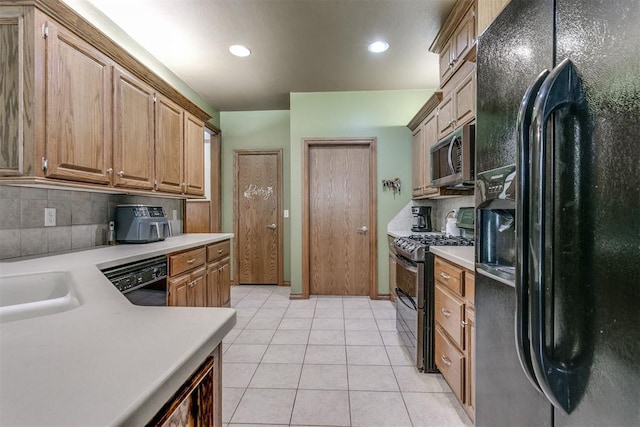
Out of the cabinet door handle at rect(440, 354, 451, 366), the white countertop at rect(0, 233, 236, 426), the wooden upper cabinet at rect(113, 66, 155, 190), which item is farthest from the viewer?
the wooden upper cabinet at rect(113, 66, 155, 190)

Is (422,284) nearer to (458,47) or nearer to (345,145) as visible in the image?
(458,47)

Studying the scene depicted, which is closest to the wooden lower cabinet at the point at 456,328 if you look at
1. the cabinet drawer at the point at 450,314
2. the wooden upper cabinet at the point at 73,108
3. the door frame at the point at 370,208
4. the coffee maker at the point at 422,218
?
the cabinet drawer at the point at 450,314

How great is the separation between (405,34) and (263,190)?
2.75 metres

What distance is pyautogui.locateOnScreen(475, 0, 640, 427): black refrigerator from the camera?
0.53m

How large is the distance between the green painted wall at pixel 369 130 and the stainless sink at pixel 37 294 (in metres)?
2.89

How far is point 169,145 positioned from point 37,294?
196cm

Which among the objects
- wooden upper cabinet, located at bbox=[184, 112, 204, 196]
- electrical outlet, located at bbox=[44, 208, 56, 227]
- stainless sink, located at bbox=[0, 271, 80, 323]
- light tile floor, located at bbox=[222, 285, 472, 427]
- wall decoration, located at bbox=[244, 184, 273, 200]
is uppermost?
wooden upper cabinet, located at bbox=[184, 112, 204, 196]

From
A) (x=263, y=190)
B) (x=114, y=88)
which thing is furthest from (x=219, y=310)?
(x=263, y=190)

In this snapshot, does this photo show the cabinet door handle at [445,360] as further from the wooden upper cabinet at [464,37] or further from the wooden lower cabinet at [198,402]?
the wooden upper cabinet at [464,37]

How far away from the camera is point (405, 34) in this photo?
2.58 meters

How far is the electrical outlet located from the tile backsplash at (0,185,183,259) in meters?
0.02

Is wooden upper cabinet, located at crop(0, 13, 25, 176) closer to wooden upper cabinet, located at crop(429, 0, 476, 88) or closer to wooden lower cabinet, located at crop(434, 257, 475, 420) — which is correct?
wooden lower cabinet, located at crop(434, 257, 475, 420)

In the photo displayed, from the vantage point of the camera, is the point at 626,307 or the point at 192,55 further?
the point at 192,55

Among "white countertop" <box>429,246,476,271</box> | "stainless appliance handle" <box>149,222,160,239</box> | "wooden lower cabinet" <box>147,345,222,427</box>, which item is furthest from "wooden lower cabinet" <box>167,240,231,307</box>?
"white countertop" <box>429,246,476,271</box>
